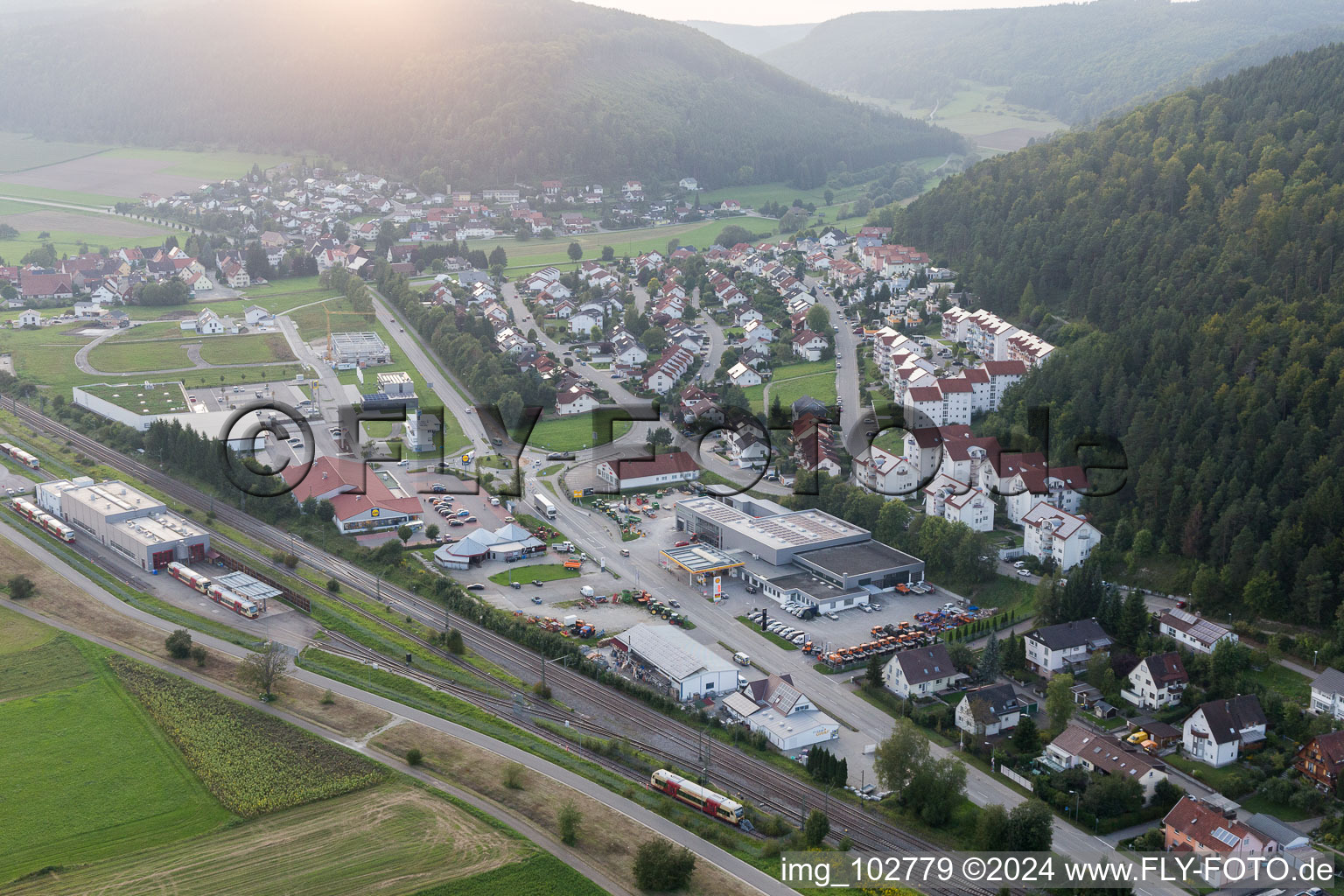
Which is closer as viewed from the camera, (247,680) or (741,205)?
(247,680)

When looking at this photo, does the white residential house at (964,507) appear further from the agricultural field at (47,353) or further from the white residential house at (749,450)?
the agricultural field at (47,353)

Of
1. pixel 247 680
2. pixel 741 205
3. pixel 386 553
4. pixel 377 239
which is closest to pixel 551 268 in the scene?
pixel 377 239

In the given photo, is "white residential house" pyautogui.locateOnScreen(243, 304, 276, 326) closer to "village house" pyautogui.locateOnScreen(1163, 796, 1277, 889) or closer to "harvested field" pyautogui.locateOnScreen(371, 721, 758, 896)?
"harvested field" pyautogui.locateOnScreen(371, 721, 758, 896)

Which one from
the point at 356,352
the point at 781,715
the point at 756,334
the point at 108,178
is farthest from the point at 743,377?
the point at 108,178

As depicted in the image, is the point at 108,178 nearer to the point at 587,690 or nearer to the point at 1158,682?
the point at 587,690

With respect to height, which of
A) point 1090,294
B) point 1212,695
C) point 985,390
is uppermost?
point 1090,294

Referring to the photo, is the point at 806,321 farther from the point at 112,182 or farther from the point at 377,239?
the point at 112,182

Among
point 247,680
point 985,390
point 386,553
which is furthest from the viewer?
point 985,390
